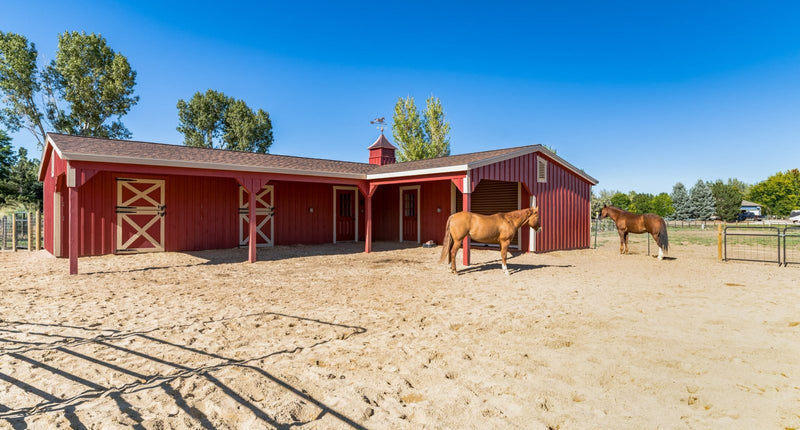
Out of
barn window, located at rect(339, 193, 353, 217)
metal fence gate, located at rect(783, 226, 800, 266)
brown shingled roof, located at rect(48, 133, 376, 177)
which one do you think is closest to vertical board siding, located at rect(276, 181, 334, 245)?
barn window, located at rect(339, 193, 353, 217)

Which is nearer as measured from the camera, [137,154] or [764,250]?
[137,154]

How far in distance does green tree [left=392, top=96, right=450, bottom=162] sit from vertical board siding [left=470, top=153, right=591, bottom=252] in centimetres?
2053

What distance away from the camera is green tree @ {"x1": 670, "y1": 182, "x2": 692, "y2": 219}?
4488cm

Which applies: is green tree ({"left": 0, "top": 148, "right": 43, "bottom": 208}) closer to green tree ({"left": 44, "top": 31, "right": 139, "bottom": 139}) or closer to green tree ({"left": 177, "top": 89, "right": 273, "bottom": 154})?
green tree ({"left": 44, "top": 31, "right": 139, "bottom": 139})

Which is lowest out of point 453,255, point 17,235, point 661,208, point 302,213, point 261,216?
point 453,255

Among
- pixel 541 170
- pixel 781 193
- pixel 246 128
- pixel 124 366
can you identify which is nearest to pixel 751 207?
pixel 781 193

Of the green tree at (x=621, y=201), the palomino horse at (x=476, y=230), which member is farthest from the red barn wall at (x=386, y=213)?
the green tree at (x=621, y=201)

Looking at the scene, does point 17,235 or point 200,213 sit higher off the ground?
point 200,213

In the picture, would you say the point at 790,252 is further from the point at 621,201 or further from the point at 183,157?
the point at 621,201

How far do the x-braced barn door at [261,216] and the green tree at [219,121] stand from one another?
72.8ft

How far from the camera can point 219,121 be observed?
1350 inches

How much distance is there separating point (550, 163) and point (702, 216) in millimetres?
41772

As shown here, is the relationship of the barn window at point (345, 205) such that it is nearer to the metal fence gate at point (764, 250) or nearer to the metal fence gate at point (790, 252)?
the metal fence gate at point (764, 250)

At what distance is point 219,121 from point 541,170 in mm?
29970
